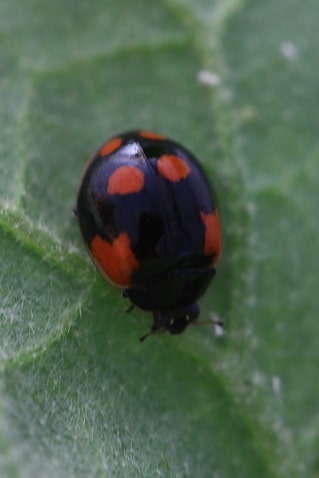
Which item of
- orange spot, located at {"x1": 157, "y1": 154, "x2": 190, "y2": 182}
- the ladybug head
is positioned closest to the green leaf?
the ladybug head

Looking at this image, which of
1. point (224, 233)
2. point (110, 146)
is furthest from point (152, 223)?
point (224, 233)

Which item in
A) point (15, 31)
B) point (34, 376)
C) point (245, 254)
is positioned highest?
point (15, 31)

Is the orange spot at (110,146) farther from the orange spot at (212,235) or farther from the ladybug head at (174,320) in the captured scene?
the ladybug head at (174,320)

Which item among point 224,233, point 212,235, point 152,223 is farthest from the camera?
point 224,233

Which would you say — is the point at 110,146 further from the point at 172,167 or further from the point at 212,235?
the point at 212,235

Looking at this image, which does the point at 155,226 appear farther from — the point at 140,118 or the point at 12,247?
the point at 140,118

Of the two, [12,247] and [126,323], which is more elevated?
[12,247]

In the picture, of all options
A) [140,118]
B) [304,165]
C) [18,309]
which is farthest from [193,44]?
[18,309]

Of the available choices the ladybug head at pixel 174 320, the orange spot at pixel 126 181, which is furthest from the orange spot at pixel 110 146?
the ladybug head at pixel 174 320
